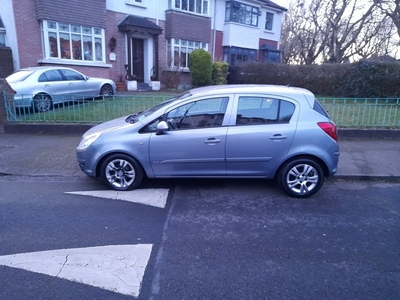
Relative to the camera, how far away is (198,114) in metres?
4.86

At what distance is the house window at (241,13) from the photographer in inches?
866

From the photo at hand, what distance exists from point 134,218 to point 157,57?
54.2ft

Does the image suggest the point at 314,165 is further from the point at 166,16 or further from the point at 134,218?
the point at 166,16

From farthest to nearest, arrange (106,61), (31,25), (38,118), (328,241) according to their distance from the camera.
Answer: (106,61)
(31,25)
(38,118)
(328,241)

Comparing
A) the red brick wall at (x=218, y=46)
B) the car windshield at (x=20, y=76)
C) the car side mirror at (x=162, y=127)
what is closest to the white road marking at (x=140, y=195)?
the car side mirror at (x=162, y=127)

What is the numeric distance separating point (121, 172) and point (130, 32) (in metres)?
14.5

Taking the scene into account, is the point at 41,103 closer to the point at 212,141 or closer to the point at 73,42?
the point at 212,141

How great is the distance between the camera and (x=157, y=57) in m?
19.1

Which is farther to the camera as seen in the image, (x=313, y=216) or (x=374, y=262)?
(x=313, y=216)

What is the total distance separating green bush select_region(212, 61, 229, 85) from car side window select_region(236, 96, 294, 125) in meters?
14.8

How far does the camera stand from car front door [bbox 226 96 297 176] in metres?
4.71

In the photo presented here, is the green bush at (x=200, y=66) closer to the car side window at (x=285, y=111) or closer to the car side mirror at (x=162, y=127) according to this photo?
the car side window at (x=285, y=111)

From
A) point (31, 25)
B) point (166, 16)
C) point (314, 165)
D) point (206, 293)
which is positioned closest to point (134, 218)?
point (206, 293)

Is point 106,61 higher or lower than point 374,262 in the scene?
higher
